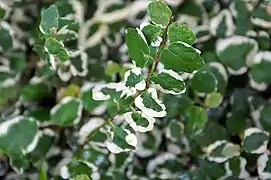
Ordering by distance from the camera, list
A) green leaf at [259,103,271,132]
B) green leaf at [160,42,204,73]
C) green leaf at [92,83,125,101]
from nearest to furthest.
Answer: green leaf at [160,42,204,73]
green leaf at [92,83,125,101]
green leaf at [259,103,271,132]

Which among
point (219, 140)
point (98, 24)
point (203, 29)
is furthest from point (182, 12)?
point (219, 140)

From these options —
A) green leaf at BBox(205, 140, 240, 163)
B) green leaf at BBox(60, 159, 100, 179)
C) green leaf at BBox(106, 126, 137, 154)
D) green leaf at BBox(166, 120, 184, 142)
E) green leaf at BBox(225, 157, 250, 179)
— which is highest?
green leaf at BBox(106, 126, 137, 154)

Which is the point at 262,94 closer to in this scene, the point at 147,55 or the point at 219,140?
the point at 219,140

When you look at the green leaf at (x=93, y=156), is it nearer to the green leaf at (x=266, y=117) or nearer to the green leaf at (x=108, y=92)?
the green leaf at (x=108, y=92)

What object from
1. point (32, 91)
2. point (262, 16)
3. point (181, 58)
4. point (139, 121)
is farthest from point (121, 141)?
point (262, 16)

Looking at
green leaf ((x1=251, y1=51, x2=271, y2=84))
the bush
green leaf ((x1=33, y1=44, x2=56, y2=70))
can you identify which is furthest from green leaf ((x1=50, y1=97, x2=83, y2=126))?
green leaf ((x1=251, y1=51, x2=271, y2=84))

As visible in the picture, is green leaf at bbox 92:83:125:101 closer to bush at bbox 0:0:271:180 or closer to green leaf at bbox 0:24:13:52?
bush at bbox 0:0:271:180

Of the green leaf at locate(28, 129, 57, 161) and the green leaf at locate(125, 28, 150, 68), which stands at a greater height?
the green leaf at locate(125, 28, 150, 68)
